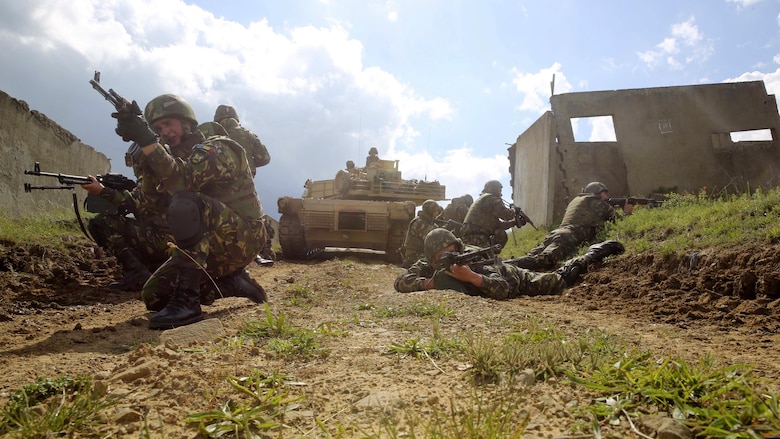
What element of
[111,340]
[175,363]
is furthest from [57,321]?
[175,363]

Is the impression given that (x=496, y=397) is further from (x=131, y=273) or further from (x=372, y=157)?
(x=372, y=157)

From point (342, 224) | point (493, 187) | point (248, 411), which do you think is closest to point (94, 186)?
point (248, 411)

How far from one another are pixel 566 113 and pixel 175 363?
9.74 meters

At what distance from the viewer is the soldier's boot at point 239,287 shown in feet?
13.0

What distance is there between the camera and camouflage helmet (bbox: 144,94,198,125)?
3662 mm

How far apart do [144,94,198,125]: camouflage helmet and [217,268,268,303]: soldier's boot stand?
1248mm

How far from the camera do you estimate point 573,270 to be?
19.3 feet

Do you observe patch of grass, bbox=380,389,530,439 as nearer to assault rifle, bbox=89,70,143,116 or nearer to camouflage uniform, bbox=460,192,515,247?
assault rifle, bbox=89,70,143,116

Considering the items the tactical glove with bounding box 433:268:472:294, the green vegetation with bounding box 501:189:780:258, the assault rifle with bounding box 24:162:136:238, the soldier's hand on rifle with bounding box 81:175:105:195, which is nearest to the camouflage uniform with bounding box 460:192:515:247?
the green vegetation with bounding box 501:189:780:258

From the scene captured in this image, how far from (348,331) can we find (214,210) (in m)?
1.49

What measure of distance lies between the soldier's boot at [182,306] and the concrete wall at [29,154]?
4.79m

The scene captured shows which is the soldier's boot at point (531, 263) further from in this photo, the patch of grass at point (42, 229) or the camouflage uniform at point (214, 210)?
the patch of grass at point (42, 229)

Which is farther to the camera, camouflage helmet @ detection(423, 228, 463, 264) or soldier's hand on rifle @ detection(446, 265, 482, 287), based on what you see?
camouflage helmet @ detection(423, 228, 463, 264)

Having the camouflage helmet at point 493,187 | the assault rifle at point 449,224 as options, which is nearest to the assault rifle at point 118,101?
the assault rifle at point 449,224
